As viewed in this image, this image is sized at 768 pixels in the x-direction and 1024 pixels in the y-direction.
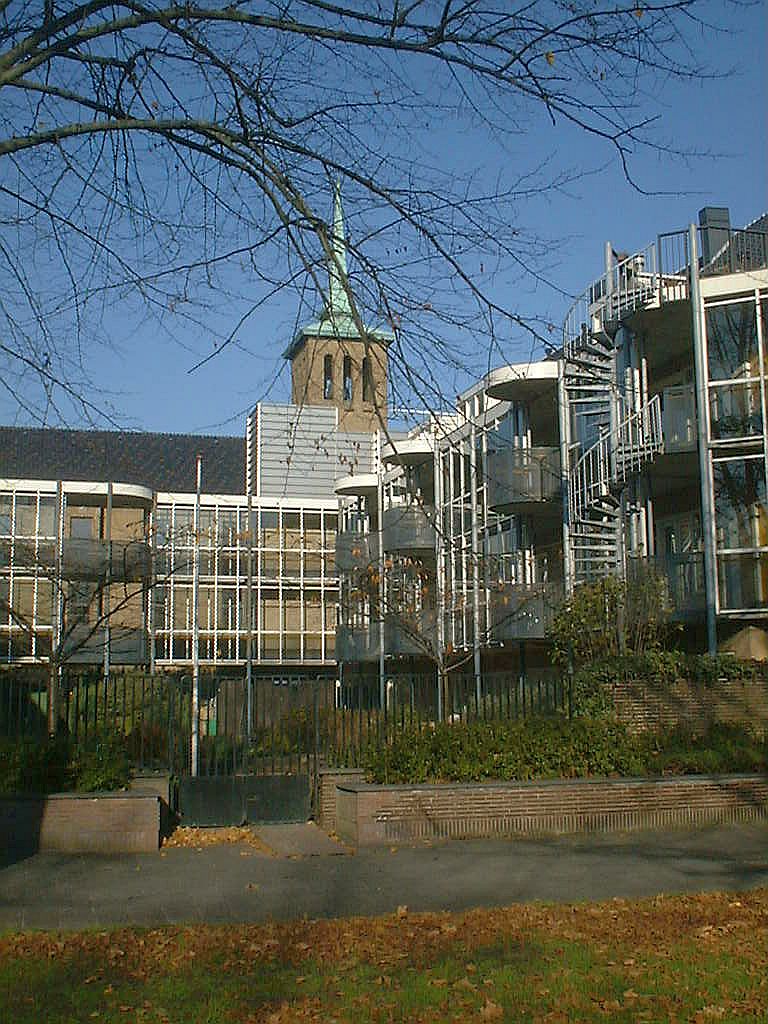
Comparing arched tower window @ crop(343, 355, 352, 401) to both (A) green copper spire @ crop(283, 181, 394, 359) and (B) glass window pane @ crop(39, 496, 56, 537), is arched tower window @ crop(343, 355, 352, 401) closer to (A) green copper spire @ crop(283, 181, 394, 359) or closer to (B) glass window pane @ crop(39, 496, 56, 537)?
(A) green copper spire @ crop(283, 181, 394, 359)

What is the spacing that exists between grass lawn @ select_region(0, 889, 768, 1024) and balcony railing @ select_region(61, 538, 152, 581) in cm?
1397

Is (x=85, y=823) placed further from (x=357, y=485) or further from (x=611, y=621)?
(x=357, y=485)

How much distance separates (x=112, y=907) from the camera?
11062 mm

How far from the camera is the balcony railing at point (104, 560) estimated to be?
2571cm

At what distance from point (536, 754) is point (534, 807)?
1113mm

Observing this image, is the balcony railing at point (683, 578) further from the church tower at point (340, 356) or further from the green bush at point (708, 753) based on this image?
the church tower at point (340, 356)

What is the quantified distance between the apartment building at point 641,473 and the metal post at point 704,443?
3 cm

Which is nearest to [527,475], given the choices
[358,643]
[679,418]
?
[679,418]

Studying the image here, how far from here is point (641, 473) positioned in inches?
1083

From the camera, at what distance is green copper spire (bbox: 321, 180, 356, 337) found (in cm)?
743

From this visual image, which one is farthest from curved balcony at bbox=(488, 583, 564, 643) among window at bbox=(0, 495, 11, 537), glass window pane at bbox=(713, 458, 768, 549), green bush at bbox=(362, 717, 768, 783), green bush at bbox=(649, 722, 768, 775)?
window at bbox=(0, 495, 11, 537)

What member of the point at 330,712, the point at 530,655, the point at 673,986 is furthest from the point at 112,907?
the point at 530,655

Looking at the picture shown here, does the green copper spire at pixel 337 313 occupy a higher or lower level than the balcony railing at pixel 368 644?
higher

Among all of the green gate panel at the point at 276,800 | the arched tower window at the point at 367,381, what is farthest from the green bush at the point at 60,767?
the arched tower window at the point at 367,381
